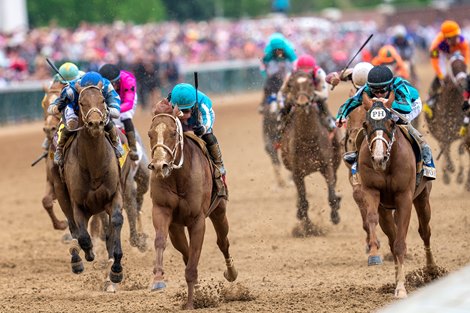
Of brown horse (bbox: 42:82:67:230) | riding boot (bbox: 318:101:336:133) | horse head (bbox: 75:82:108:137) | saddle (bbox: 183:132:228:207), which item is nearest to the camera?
saddle (bbox: 183:132:228:207)

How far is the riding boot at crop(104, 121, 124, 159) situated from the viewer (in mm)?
10445

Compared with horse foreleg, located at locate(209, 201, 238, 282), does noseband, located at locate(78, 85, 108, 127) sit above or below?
above

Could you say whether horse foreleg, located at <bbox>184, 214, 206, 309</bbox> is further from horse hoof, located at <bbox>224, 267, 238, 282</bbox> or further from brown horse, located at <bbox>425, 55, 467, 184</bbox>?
brown horse, located at <bbox>425, 55, 467, 184</bbox>

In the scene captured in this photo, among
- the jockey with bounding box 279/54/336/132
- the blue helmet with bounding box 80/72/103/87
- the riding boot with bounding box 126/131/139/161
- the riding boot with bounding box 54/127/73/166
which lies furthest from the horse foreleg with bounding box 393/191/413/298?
the jockey with bounding box 279/54/336/132

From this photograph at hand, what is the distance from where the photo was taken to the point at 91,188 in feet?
33.9

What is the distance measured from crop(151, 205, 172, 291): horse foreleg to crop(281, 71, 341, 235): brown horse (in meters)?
4.65

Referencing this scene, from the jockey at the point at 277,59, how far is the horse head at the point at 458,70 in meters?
2.31

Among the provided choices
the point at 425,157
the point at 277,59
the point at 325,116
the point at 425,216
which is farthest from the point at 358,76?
the point at 277,59

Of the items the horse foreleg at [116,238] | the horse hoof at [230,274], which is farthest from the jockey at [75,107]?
the horse hoof at [230,274]

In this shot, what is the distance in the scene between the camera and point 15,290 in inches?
421

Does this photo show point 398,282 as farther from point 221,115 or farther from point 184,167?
point 221,115

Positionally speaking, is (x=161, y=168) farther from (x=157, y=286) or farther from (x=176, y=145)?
(x=157, y=286)

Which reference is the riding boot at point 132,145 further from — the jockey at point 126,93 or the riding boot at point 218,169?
the riding boot at point 218,169

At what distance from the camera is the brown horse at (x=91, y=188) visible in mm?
10156
